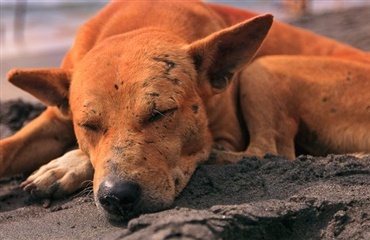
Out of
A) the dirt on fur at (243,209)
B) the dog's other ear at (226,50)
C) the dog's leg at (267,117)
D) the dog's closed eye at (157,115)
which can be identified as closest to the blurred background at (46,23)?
the dog's leg at (267,117)

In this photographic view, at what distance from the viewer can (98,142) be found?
141 inches

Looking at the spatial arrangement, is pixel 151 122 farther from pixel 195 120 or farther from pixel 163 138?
pixel 195 120

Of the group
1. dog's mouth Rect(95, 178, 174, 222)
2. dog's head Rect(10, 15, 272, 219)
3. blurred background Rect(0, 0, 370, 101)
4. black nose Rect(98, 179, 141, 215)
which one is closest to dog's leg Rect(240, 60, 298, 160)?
dog's head Rect(10, 15, 272, 219)

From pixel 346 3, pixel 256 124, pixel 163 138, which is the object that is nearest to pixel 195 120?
pixel 163 138

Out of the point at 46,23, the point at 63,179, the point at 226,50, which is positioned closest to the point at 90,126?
the point at 63,179

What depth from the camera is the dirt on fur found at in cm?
273

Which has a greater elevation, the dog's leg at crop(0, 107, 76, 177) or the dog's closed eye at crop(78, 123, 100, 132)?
the dog's closed eye at crop(78, 123, 100, 132)

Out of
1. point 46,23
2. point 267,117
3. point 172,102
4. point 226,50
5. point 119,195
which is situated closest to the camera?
point 119,195

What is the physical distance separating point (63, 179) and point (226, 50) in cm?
125

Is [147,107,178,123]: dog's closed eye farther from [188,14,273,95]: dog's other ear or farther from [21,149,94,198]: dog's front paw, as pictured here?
[21,149,94,198]: dog's front paw

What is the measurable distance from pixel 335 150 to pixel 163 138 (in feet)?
5.14

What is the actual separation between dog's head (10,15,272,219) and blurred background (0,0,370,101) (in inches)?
161

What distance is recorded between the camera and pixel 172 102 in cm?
358

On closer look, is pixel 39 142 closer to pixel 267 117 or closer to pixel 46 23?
pixel 267 117
